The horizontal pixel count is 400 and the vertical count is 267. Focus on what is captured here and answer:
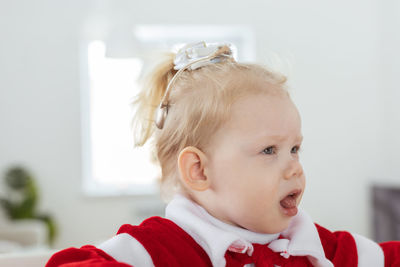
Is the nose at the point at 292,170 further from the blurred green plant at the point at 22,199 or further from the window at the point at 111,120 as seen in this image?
the window at the point at 111,120

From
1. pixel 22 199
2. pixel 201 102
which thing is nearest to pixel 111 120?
pixel 22 199

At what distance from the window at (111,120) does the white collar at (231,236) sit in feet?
12.9

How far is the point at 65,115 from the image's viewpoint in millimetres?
4816

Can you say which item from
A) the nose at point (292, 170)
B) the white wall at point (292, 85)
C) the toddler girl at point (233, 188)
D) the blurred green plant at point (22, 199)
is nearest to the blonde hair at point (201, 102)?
the toddler girl at point (233, 188)

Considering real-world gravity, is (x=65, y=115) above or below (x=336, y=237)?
below

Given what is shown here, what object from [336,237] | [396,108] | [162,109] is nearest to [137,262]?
[162,109]

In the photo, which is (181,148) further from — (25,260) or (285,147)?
(25,260)

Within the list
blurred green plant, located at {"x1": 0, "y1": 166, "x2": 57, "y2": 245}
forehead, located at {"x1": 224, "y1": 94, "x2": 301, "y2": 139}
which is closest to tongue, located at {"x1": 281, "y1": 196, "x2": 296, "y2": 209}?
forehead, located at {"x1": 224, "y1": 94, "x2": 301, "y2": 139}

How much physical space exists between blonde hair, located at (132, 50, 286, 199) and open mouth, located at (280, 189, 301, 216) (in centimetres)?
18

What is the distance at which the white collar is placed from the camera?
3.10 feet

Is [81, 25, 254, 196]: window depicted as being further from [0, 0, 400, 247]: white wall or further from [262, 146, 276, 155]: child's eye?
[262, 146, 276, 155]: child's eye

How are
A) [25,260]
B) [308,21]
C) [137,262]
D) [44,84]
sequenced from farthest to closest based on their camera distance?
[308,21] < [44,84] < [25,260] < [137,262]

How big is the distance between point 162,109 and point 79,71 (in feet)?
12.7

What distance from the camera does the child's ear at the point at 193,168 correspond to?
102 cm
